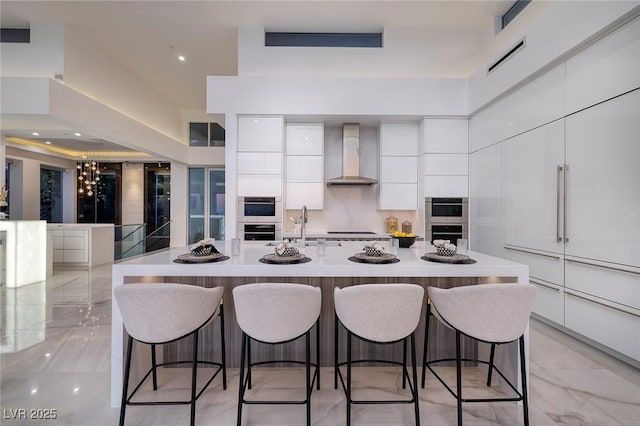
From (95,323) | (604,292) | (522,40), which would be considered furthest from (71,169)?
(604,292)

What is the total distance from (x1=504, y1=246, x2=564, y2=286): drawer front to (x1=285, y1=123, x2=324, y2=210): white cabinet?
8.64 ft

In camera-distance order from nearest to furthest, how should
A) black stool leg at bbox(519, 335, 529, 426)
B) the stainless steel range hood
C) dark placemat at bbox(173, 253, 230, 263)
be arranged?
black stool leg at bbox(519, 335, 529, 426)
dark placemat at bbox(173, 253, 230, 263)
the stainless steel range hood

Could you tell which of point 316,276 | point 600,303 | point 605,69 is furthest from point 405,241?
point 605,69

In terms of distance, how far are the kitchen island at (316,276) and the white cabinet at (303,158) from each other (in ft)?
7.72

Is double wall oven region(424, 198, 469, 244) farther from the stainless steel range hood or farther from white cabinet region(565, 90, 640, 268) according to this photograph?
white cabinet region(565, 90, 640, 268)

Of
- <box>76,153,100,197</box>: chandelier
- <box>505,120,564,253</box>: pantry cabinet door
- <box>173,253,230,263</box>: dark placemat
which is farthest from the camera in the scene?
<box>76,153,100,197</box>: chandelier

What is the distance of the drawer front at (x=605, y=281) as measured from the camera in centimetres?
233

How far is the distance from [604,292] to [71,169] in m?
11.4

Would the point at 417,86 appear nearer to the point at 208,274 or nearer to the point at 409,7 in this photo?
the point at 409,7

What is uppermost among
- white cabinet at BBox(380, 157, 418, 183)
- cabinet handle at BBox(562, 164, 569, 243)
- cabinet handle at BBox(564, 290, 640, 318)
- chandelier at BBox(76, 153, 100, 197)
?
chandelier at BBox(76, 153, 100, 197)

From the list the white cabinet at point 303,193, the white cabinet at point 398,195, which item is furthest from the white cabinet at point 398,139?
the white cabinet at point 303,193

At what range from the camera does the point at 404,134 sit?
4727 millimetres

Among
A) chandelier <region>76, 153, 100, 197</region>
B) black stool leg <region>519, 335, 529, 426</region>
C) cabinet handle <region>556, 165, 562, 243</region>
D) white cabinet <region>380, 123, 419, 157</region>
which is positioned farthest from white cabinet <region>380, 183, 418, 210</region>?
chandelier <region>76, 153, 100, 197</region>

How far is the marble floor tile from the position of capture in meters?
1.83
